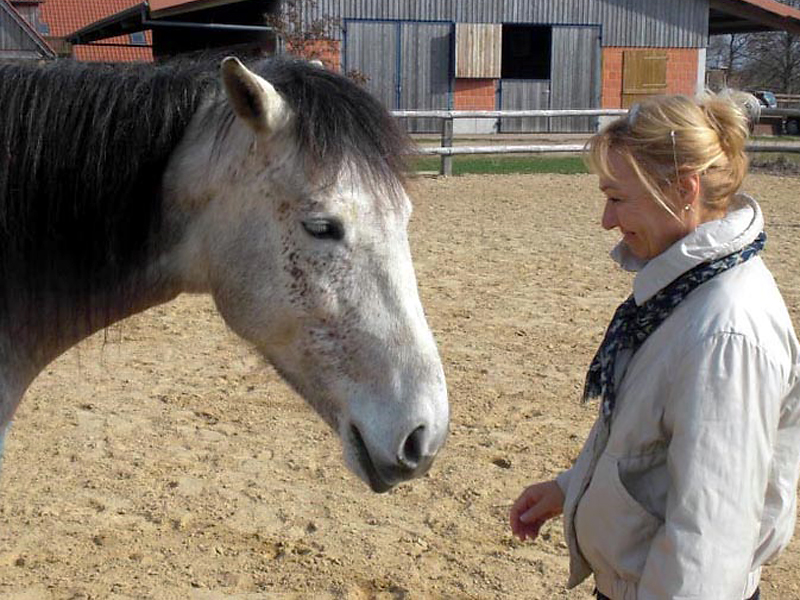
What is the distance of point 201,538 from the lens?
11.4ft

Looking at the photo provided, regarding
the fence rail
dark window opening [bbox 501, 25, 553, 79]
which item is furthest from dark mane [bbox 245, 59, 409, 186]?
dark window opening [bbox 501, 25, 553, 79]

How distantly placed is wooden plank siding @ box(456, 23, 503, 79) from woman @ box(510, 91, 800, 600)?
2303cm

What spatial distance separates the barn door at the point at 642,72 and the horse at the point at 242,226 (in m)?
24.2

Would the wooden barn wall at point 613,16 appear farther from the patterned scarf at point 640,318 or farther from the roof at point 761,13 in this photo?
the patterned scarf at point 640,318

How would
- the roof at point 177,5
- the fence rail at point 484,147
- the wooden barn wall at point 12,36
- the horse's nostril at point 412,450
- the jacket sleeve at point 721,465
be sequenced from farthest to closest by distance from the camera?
1. the wooden barn wall at point 12,36
2. the roof at point 177,5
3. the fence rail at point 484,147
4. the horse's nostril at point 412,450
5. the jacket sleeve at point 721,465

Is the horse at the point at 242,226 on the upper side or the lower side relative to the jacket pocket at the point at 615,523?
upper

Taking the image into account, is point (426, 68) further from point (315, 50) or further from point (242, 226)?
point (242, 226)

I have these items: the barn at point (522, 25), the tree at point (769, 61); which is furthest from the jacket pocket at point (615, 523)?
the tree at point (769, 61)

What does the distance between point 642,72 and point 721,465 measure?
82.5 ft

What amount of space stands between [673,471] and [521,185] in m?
12.4

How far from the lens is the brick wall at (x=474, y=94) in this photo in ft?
80.5

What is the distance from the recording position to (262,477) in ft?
13.1

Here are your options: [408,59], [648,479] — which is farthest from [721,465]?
[408,59]

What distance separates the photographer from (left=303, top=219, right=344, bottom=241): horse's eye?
2.00m
